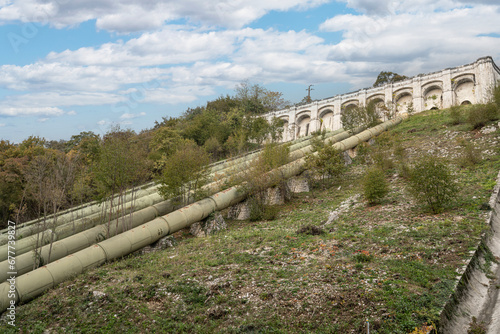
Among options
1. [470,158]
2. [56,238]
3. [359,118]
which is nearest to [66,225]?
[56,238]

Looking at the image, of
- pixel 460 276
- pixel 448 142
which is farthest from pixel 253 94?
pixel 460 276

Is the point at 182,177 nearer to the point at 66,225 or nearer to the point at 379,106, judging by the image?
the point at 66,225

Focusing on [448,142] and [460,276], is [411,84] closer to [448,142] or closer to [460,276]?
[448,142]

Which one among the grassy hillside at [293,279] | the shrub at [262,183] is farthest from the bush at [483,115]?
the shrub at [262,183]

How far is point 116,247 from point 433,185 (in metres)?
13.7

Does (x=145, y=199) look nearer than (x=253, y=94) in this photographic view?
Yes

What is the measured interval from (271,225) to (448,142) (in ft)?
55.6

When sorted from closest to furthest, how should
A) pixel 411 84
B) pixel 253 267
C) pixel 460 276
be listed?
pixel 460 276
pixel 253 267
pixel 411 84

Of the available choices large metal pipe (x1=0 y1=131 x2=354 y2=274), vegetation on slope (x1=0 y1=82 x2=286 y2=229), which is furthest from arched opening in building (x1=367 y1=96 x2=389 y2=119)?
large metal pipe (x1=0 y1=131 x2=354 y2=274)

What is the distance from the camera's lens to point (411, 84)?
43.8 metres

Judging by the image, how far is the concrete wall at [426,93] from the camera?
37.9 metres

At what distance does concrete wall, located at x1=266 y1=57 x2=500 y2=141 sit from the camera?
37.9 m

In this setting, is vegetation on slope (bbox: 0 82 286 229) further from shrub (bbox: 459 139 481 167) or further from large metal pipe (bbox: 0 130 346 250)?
shrub (bbox: 459 139 481 167)

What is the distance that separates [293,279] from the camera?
405 inches
